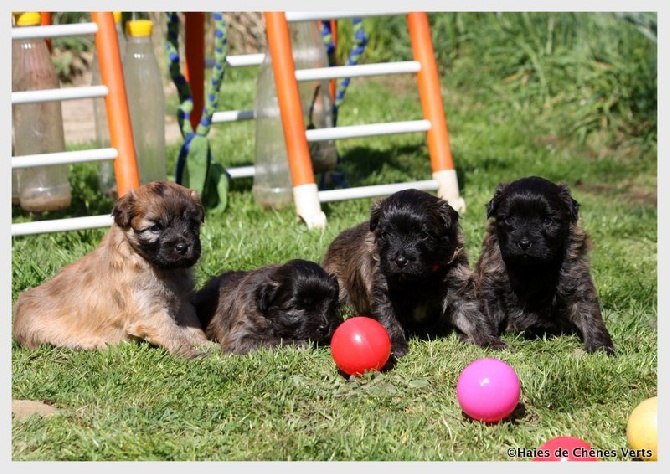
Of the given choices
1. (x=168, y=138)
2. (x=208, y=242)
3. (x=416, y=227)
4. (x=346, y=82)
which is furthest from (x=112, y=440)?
(x=168, y=138)

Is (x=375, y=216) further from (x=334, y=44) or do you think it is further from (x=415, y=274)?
(x=334, y=44)

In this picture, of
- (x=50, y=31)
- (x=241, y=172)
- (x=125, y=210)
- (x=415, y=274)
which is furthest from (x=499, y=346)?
(x=50, y=31)

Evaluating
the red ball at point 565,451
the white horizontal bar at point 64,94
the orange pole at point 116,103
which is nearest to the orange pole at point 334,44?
the orange pole at point 116,103

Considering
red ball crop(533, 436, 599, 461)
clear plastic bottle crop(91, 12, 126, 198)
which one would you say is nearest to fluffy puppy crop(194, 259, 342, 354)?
red ball crop(533, 436, 599, 461)

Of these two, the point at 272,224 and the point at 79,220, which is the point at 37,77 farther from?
the point at 272,224

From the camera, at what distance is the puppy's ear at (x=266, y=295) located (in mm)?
5820

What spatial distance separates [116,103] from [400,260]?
328 centimetres

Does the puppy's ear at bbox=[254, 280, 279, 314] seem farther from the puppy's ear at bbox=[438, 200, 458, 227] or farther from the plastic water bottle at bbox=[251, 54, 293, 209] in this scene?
the plastic water bottle at bbox=[251, 54, 293, 209]

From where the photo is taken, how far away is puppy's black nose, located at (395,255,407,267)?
18.2 feet

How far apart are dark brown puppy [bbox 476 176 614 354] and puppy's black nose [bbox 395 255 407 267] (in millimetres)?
671

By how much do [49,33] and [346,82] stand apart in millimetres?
2889

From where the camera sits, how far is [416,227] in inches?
221

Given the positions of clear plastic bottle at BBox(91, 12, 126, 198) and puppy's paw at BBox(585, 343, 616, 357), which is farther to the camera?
clear plastic bottle at BBox(91, 12, 126, 198)

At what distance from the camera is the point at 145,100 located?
8867mm
